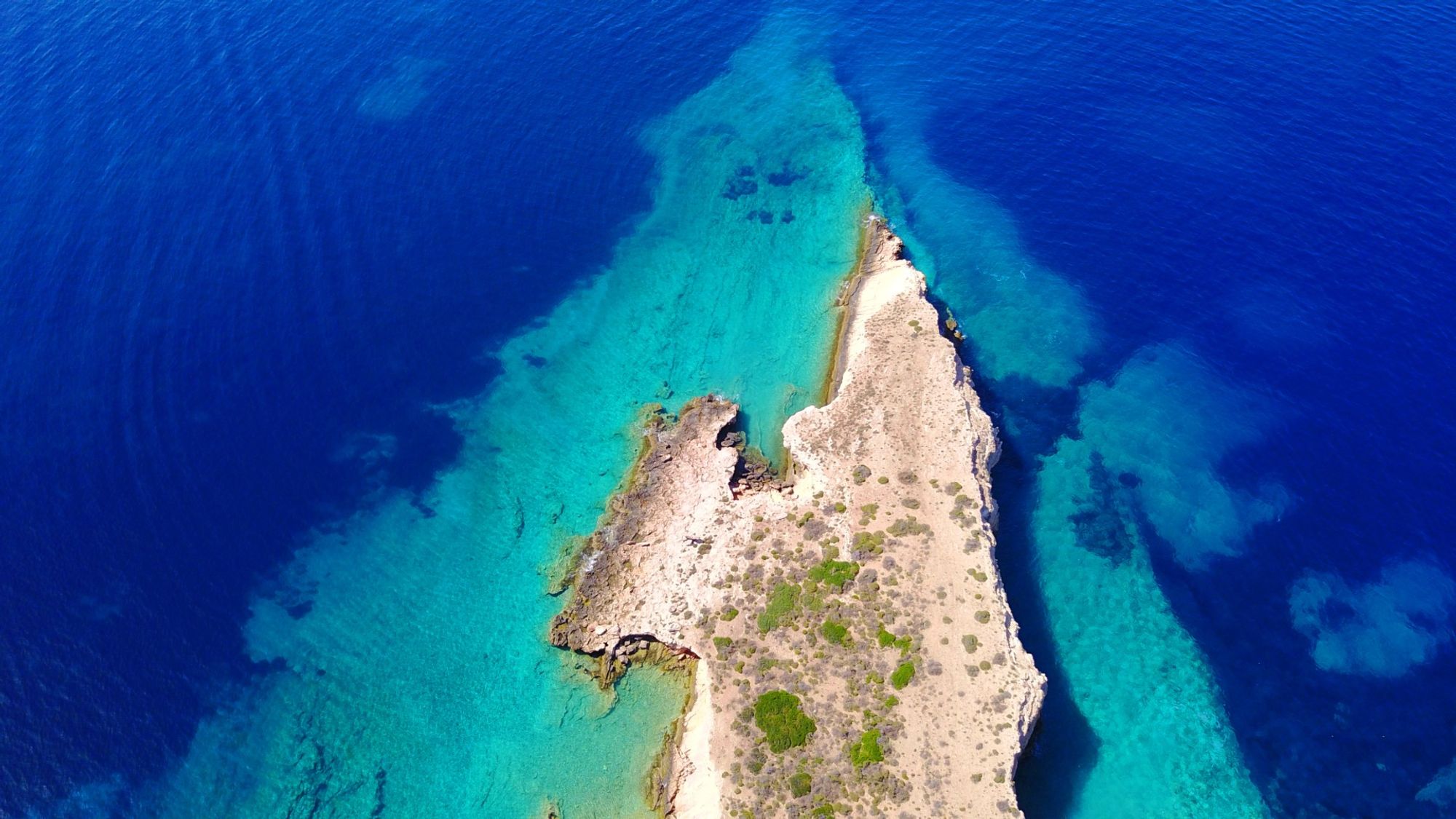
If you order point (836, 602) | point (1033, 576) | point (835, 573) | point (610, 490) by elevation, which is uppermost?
point (835, 573)

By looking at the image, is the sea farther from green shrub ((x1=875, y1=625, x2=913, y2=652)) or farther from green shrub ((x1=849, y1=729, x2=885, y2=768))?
green shrub ((x1=875, y1=625, x2=913, y2=652))

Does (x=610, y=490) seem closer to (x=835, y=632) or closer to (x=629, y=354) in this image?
(x=629, y=354)

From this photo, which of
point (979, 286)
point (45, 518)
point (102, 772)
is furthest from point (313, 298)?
point (979, 286)

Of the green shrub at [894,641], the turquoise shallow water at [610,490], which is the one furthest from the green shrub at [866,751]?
the turquoise shallow water at [610,490]

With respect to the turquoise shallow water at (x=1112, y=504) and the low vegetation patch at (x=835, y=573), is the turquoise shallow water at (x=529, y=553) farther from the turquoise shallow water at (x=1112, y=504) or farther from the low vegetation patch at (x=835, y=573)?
the turquoise shallow water at (x=1112, y=504)

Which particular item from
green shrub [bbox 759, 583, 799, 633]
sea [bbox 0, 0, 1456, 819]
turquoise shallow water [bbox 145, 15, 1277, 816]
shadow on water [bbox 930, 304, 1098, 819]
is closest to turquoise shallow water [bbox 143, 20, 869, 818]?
turquoise shallow water [bbox 145, 15, 1277, 816]

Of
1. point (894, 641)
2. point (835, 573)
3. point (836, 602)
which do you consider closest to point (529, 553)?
point (835, 573)
